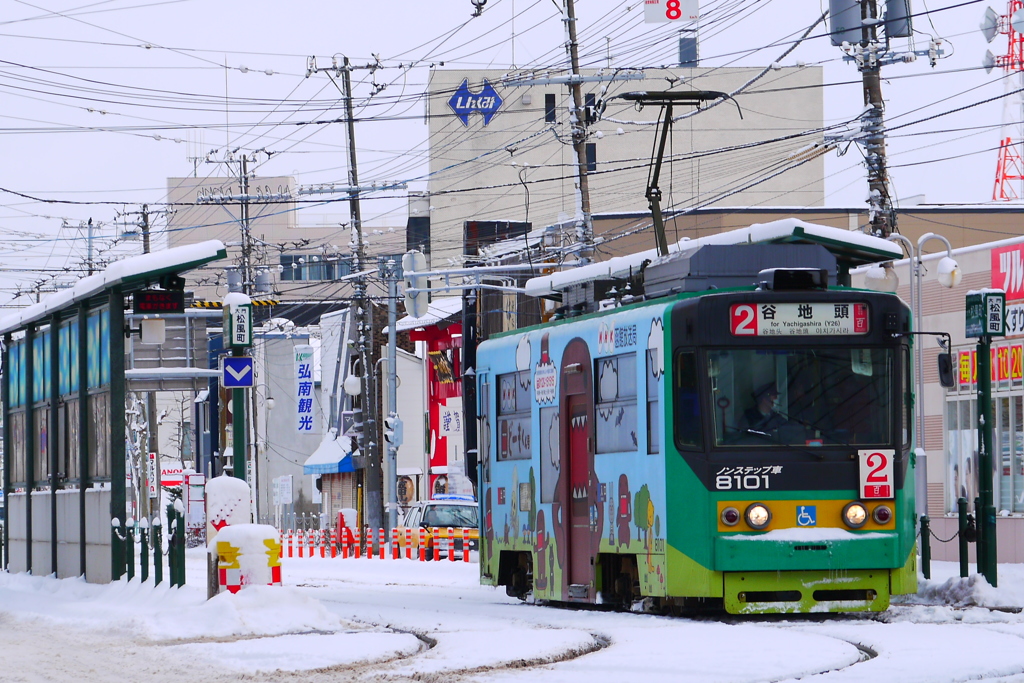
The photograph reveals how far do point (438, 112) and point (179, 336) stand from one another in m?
49.8

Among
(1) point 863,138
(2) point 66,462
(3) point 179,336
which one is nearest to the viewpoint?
(2) point 66,462

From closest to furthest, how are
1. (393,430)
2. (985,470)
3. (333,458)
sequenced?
1. (985,470)
2. (393,430)
3. (333,458)

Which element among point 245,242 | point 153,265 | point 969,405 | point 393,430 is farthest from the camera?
point 245,242

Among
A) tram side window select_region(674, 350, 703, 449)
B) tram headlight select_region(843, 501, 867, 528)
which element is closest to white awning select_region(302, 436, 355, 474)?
tram side window select_region(674, 350, 703, 449)

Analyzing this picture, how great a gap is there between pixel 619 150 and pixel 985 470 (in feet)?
197

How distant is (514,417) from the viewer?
1872 cm

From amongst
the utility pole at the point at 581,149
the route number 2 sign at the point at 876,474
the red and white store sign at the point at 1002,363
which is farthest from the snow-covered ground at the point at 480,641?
the utility pole at the point at 581,149


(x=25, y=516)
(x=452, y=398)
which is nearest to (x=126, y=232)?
(x=452, y=398)

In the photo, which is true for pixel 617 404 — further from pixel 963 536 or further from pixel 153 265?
pixel 153 265

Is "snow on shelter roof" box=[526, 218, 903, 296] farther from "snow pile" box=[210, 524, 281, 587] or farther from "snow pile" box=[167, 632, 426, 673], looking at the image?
"snow pile" box=[167, 632, 426, 673]

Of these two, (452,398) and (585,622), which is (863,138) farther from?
(452,398)

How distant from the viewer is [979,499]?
17.5 meters

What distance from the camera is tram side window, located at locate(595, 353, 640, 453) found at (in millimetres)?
15688

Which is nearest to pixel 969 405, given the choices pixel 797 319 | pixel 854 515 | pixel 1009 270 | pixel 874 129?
pixel 1009 270
